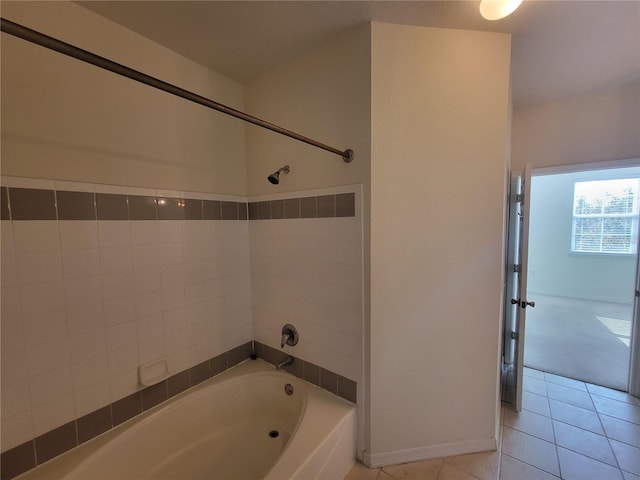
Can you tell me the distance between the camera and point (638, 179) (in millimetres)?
4520

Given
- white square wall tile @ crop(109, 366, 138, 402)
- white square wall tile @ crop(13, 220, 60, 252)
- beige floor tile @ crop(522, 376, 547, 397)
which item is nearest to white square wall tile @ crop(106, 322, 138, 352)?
white square wall tile @ crop(109, 366, 138, 402)

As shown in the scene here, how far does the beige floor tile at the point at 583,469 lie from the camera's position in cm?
153

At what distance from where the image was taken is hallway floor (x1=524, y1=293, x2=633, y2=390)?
101 inches

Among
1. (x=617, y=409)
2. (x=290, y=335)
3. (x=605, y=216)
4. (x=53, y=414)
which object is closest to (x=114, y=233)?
(x=53, y=414)

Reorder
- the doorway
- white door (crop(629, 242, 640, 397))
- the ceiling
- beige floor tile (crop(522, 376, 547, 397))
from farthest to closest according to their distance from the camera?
1. the doorway
2. beige floor tile (crop(522, 376, 547, 397))
3. white door (crop(629, 242, 640, 397))
4. the ceiling

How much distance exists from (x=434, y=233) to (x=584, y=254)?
553 cm

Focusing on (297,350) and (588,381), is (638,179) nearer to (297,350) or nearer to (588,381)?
(588,381)

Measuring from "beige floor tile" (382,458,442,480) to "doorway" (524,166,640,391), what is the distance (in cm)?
265

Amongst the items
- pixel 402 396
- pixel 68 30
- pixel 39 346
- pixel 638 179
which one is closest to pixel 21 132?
pixel 68 30

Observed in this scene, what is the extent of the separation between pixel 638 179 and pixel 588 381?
4.31 meters

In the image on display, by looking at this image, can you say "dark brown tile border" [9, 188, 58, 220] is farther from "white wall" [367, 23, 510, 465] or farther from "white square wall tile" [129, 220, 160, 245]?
"white wall" [367, 23, 510, 465]

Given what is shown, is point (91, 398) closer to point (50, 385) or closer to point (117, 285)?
point (50, 385)

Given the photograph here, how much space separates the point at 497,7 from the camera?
3.70ft

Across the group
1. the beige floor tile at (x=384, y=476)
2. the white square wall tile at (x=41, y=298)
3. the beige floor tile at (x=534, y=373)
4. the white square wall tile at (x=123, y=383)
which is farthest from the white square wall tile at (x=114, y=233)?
the beige floor tile at (x=534, y=373)
